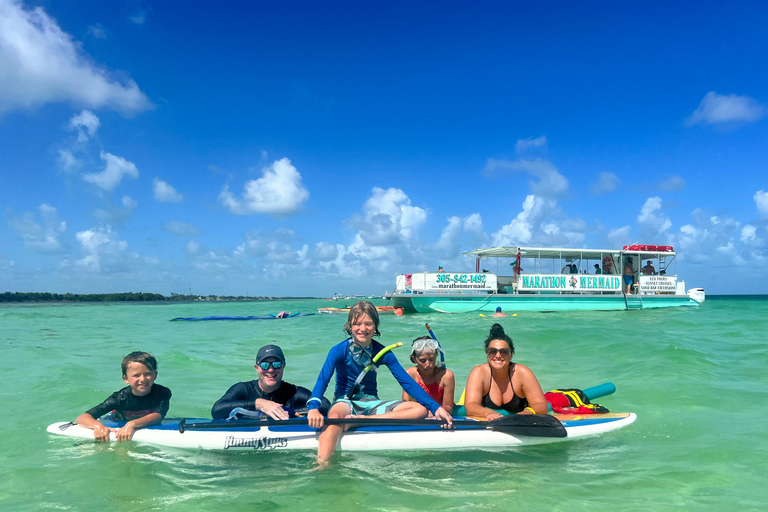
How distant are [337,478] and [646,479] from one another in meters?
2.55

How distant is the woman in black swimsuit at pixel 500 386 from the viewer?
4.91m

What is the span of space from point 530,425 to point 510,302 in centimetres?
2044

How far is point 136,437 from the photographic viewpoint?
15.8 feet

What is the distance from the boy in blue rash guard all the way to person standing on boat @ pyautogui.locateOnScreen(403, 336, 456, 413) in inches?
17.2

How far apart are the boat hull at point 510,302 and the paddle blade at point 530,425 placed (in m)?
19.4

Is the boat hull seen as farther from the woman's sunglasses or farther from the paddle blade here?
the woman's sunglasses

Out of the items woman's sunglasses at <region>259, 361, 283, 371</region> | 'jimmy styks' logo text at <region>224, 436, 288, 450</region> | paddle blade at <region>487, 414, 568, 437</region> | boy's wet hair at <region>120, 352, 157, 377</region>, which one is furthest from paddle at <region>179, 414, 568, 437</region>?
boy's wet hair at <region>120, 352, 157, 377</region>

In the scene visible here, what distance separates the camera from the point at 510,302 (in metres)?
24.5

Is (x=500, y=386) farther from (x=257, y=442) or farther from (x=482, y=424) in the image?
(x=257, y=442)

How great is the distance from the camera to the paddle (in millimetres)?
4504

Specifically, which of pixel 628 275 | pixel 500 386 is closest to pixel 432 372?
pixel 500 386

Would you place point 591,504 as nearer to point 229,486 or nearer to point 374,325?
point 374,325

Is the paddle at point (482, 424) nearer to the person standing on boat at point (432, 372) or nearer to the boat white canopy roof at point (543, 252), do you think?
the person standing on boat at point (432, 372)

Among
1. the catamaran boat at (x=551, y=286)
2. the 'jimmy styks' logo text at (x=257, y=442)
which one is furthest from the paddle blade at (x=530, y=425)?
the catamaran boat at (x=551, y=286)
